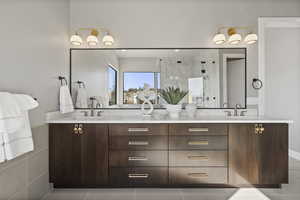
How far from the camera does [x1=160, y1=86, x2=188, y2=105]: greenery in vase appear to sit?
2838 millimetres

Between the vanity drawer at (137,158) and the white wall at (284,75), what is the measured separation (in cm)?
247

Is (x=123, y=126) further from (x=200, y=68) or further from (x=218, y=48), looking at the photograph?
(x=218, y=48)

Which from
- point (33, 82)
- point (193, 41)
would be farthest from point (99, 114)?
point (193, 41)

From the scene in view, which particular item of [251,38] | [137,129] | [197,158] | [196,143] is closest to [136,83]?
[137,129]

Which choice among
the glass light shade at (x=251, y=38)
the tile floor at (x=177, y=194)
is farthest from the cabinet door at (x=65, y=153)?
the glass light shade at (x=251, y=38)

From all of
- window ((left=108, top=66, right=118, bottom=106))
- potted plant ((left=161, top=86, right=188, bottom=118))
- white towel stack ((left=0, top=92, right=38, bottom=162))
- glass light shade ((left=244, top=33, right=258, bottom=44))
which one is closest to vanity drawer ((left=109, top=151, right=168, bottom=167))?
potted plant ((left=161, top=86, right=188, bottom=118))

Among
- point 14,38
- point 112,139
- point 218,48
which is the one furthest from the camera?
point 218,48

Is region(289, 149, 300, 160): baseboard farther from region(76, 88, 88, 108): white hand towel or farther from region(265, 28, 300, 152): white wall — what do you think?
region(76, 88, 88, 108): white hand towel

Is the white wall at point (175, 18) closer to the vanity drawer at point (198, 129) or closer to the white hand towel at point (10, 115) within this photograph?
the vanity drawer at point (198, 129)

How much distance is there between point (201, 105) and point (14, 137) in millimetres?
2184

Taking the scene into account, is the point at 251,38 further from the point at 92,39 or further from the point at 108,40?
the point at 92,39

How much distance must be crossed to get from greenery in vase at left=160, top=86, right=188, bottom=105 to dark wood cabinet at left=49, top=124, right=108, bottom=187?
924mm

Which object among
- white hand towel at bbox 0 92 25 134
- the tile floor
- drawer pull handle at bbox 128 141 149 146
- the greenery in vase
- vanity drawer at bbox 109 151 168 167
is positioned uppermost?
the greenery in vase

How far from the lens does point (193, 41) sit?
2990mm
